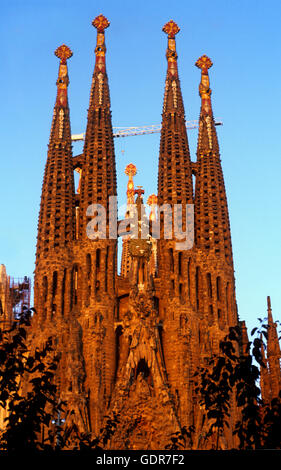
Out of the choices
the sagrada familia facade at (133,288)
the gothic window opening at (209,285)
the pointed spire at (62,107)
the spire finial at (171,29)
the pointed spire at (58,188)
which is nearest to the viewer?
the sagrada familia facade at (133,288)

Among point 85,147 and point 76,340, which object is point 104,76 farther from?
point 76,340

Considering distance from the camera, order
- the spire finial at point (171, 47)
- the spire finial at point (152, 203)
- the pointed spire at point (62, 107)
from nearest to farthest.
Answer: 1. the pointed spire at point (62, 107)
2. the spire finial at point (171, 47)
3. the spire finial at point (152, 203)

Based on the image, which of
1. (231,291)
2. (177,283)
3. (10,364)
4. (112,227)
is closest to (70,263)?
(112,227)

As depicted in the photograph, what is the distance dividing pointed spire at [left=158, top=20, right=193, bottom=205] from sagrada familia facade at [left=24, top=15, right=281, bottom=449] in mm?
65

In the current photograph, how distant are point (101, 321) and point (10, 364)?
1035 inches

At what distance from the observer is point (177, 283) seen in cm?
4384

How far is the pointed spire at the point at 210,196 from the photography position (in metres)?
45.7

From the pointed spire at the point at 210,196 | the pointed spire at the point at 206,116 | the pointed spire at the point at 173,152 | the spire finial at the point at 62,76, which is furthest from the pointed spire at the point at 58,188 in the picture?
the pointed spire at the point at 206,116

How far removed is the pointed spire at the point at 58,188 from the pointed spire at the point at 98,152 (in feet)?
2.58

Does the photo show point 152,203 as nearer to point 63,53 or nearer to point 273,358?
point 63,53

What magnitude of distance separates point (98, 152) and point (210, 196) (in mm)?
6687

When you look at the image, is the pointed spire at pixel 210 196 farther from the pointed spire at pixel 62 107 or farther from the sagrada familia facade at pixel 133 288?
the pointed spire at pixel 62 107

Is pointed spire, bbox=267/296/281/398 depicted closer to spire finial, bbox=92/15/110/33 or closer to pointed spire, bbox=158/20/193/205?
pointed spire, bbox=158/20/193/205
